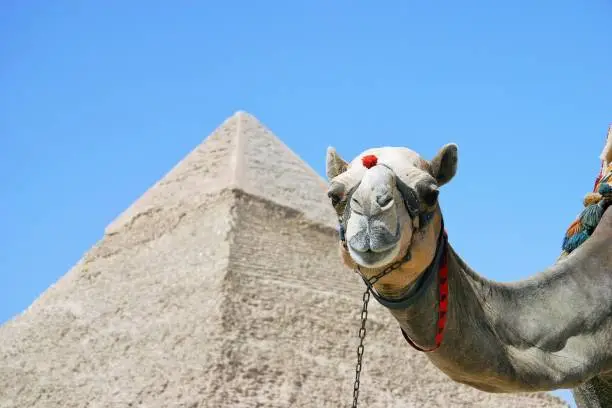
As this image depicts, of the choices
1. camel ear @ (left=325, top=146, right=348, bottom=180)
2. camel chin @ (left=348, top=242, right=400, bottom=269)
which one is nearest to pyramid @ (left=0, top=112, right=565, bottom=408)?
camel ear @ (left=325, top=146, right=348, bottom=180)

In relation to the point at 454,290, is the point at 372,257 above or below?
below

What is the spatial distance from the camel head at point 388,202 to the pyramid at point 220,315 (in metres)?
26.4

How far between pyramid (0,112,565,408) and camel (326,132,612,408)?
25931 mm

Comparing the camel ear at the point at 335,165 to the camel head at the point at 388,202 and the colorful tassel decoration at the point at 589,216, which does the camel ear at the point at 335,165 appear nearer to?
the camel head at the point at 388,202

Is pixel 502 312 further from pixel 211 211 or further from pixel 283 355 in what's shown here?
pixel 211 211

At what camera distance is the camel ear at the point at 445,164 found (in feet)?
11.8

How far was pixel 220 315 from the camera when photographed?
3422cm

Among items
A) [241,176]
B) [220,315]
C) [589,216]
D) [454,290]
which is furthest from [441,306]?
[241,176]

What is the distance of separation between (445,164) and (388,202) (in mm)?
320

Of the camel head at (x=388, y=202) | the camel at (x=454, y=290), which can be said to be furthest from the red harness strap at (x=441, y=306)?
the camel head at (x=388, y=202)

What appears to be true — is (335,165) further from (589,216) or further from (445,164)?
(589,216)

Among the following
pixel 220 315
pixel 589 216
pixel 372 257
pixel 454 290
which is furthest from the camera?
pixel 220 315

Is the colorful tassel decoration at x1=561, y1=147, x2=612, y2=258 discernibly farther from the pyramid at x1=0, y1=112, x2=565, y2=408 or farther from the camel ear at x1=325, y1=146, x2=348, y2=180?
the pyramid at x1=0, y1=112, x2=565, y2=408

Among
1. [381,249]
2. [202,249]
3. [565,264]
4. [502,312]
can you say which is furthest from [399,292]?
[202,249]
